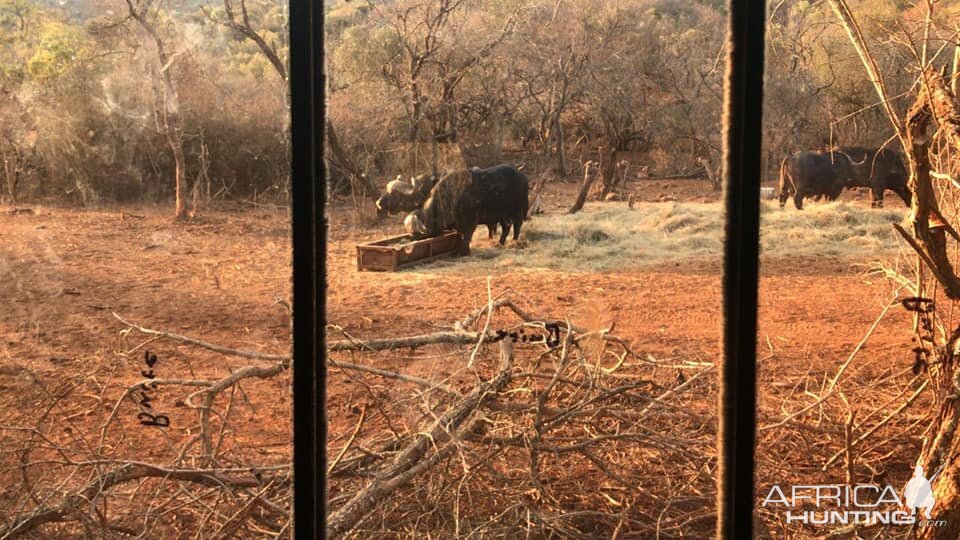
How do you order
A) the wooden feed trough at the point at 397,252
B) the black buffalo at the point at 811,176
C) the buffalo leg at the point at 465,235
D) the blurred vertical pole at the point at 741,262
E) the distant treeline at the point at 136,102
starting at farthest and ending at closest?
the buffalo leg at the point at 465,235 → the wooden feed trough at the point at 397,252 → the distant treeline at the point at 136,102 → the black buffalo at the point at 811,176 → the blurred vertical pole at the point at 741,262

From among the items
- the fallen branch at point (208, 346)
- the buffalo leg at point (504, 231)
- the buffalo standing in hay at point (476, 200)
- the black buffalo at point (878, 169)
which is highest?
the black buffalo at point (878, 169)

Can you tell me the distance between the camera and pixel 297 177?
67 centimetres

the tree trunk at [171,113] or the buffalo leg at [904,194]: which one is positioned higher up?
the tree trunk at [171,113]

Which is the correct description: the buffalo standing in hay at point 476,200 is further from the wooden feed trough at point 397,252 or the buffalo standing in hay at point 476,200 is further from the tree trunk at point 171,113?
the tree trunk at point 171,113

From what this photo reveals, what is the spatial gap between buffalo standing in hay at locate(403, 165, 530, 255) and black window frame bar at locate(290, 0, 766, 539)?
67 cm

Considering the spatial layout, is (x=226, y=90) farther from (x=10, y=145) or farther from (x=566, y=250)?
(x=566, y=250)

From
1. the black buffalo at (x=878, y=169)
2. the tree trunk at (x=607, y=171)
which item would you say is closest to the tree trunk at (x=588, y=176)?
the tree trunk at (x=607, y=171)

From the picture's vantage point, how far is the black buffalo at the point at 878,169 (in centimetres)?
133

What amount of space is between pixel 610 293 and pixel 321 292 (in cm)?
95

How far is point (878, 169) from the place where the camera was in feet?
4.46

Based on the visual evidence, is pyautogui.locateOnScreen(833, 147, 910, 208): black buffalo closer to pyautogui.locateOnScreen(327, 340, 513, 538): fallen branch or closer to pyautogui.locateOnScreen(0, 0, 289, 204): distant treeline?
pyautogui.locateOnScreen(327, 340, 513, 538): fallen branch

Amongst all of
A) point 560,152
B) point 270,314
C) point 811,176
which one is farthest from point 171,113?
point 811,176

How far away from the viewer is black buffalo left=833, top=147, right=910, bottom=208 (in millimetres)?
1334

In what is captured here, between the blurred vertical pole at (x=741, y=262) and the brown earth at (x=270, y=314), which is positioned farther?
the brown earth at (x=270, y=314)
